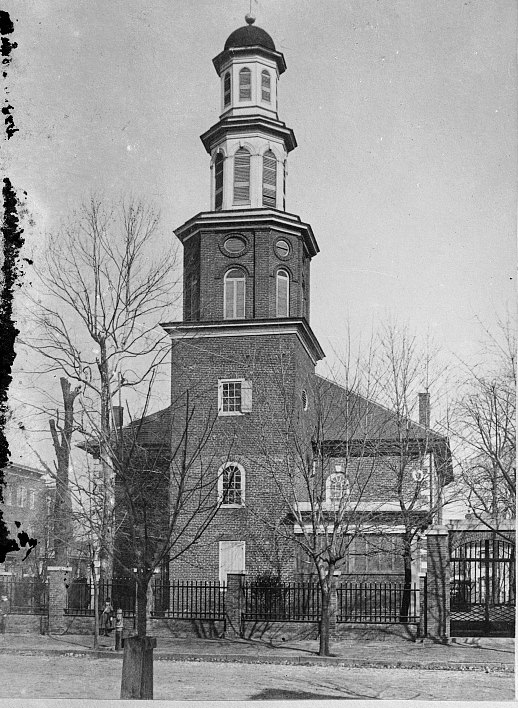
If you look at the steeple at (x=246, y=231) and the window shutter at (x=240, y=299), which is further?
the window shutter at (x=240, y=299)

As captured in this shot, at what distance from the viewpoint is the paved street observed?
14.8 m

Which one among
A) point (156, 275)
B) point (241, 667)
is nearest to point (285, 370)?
point (156, 275)

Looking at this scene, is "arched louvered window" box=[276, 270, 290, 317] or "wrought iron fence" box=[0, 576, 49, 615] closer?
"wrought iron fence" box=[0, 576, 49, 615]

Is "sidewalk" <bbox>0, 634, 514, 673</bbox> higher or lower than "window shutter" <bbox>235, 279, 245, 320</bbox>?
lower

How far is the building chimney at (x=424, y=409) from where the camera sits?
29720 mm

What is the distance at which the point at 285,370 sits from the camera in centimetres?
2930

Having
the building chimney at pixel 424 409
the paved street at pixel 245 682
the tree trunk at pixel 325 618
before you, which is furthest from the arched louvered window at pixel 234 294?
the paved street at pixel 245 682

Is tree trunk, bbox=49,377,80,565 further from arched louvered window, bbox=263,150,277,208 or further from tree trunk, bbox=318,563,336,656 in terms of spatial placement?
arched louvered window, bbox=263,150,277,208

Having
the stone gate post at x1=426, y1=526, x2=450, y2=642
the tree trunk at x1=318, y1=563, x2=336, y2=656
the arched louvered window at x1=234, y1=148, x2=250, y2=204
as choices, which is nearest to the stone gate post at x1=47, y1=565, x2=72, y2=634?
the tree trunk at x1=318, y1=563, x2=336, y2=656

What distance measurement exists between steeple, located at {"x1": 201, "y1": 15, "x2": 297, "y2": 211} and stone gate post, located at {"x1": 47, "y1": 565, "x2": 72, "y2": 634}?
489 inches

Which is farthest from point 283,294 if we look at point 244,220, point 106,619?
point 106,619

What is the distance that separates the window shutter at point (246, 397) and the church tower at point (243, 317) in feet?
0.10

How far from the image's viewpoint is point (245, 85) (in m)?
29.0

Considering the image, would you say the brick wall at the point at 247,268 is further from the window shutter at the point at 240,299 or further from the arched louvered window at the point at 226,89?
the arched louvered window at the point at 226,89
